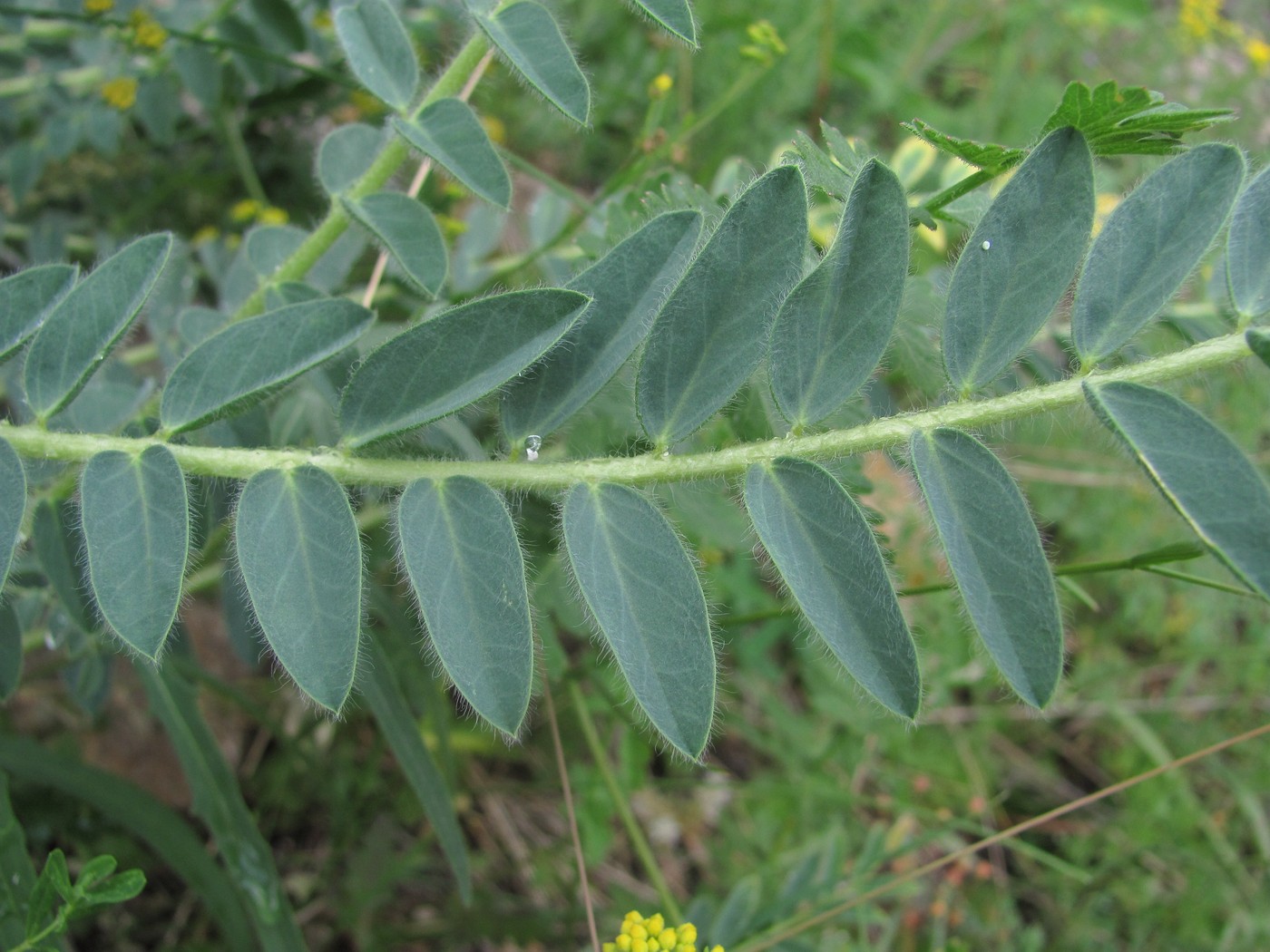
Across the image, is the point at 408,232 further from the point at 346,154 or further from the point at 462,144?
the point at 346,154

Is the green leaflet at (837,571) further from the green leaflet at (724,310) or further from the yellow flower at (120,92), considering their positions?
the yellow flower at (120,92)

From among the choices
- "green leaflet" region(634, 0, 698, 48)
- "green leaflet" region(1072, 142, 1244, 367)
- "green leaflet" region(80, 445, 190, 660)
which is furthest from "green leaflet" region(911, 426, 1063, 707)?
"green leaflet" region(80, 445, 190, 660)

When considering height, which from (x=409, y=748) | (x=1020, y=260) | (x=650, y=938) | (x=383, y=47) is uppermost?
(x=383, y=47)

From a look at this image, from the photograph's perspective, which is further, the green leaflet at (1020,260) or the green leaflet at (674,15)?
the green leaflet at (674,15)

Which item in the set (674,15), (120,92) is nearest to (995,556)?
(674,15)

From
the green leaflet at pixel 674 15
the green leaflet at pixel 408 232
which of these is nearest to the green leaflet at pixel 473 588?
the green leaflet at pixel 408 232

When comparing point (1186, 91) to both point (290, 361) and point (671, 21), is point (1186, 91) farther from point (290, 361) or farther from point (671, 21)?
point (290, 361)

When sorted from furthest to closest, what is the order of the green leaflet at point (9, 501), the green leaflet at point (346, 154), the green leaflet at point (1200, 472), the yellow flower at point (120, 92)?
the yellow flower at point (120, 92), the green leaflet at point (346, 154), the green leaflet at point (9, 501), the green leaflet at point (1200, 472)
